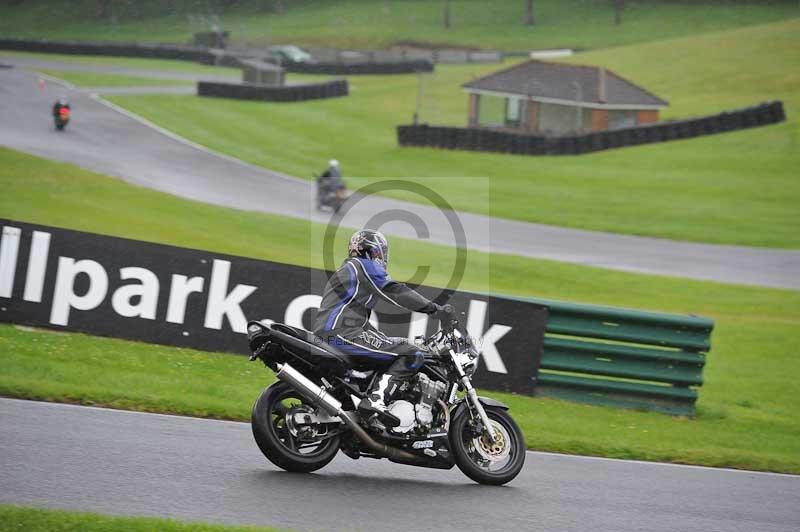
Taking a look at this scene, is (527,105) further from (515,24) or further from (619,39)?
(515,24)

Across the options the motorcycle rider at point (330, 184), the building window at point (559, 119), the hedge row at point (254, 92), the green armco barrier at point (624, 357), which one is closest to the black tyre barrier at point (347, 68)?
the hedge row at point (254, 92)

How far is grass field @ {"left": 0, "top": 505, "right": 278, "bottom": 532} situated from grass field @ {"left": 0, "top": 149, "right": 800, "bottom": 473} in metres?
3.64

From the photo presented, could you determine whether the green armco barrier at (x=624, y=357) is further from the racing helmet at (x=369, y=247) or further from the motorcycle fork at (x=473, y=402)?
the racing helmet at (x=369, y=247)

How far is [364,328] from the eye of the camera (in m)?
8.10

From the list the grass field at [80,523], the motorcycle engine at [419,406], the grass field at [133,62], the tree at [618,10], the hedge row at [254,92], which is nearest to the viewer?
the grass field at [80,523]

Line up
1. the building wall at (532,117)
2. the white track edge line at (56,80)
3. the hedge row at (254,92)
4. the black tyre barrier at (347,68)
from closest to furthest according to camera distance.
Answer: the building wall at (532,117) < the white track edge line at (56,80) < the hedge row at (254,92) < the black tyre barrier at (347,68)

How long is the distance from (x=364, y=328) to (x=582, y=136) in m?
35.4

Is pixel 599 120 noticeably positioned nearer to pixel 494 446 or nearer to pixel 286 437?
pixel 494 446

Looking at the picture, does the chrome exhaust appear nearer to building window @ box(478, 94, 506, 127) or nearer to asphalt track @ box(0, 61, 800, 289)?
asphalt track @ box(0, 61, 800, 289)

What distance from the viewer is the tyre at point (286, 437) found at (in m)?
7.79

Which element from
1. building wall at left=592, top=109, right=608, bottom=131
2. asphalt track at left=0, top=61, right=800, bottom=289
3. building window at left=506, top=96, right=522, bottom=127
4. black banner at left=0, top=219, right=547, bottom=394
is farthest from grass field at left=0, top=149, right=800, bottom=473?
building window at left=506, top=96, right=522, bottom=127

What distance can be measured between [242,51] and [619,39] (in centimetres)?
3133

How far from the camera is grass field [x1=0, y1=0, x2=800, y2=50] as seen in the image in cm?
8188

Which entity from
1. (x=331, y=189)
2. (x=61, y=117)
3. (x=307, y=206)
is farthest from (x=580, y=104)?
(x=61, y=117)
